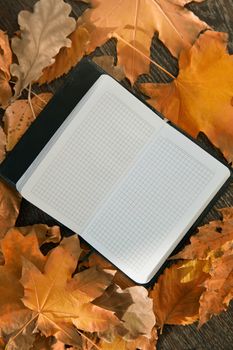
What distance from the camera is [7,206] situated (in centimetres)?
82

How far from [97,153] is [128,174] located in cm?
5

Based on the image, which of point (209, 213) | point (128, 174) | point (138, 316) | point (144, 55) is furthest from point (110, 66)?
point (138, 316)

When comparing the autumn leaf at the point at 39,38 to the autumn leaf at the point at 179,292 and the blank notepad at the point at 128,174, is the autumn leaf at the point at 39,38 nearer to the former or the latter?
the blank notepad at the point at 128,174

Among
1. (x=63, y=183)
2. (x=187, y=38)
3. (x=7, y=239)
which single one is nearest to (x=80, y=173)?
(x=63, y=183)

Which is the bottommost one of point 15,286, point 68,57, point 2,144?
point 15,286

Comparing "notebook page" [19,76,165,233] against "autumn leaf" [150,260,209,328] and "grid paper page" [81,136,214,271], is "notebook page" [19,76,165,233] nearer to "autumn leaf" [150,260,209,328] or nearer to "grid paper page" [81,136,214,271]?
"grid paper page" [81,136,214,271]

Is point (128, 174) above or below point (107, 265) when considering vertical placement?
above

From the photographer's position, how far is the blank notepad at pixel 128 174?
81 cm

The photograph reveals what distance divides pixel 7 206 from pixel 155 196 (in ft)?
0.72

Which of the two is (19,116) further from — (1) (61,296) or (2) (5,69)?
(1) (61,296)

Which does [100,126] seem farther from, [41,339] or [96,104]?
[41,339]

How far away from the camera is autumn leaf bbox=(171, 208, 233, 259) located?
80cm

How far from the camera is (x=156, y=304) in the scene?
0.82m

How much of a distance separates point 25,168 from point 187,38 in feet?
0.98
